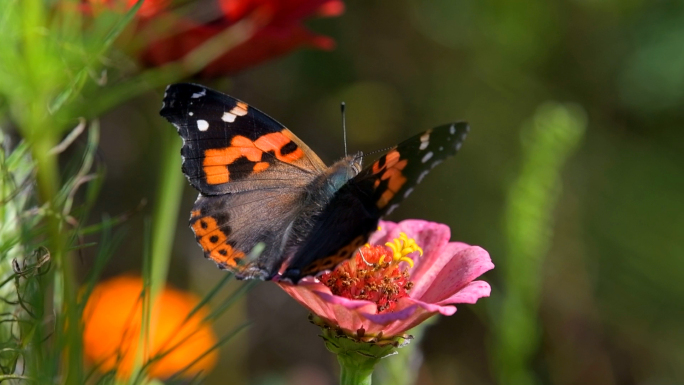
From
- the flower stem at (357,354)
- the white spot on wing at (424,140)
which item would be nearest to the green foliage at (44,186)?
the flower stem at (357,354)

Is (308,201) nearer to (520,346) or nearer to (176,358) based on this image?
(520,346)

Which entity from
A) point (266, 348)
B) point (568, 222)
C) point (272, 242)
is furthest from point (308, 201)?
point (266, 348)

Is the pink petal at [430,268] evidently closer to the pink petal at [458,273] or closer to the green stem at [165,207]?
the pink petal at [458,273]

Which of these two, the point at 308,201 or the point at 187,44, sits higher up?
the point at 187,44

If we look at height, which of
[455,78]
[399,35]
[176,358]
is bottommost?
[176,358]

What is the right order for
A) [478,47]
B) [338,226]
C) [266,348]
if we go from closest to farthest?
[338,226] → [478,47] → [266,348]

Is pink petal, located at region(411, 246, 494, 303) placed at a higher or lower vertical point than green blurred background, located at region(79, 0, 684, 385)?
higher

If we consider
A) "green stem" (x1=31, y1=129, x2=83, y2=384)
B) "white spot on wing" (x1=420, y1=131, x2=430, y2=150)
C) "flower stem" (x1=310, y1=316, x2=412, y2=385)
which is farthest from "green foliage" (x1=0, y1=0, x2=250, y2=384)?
"white spot on wing" (x1=420, y1=131, x2=430, y2=150)

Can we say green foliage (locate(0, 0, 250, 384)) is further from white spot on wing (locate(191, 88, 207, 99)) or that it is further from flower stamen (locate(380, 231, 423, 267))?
flower stamen (locate(380, 231, 423, 267))
